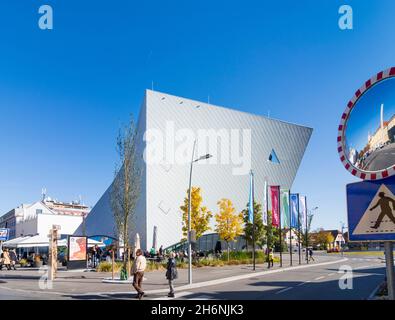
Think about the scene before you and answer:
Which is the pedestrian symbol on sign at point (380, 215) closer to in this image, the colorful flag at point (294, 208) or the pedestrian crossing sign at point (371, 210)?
the pedestrian crossing sign at point (371, 210)

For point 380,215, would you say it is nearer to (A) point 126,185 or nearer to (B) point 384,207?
(B) point 384,207

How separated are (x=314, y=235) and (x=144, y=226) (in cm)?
6136

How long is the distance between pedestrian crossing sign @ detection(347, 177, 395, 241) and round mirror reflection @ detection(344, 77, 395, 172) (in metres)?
0.28

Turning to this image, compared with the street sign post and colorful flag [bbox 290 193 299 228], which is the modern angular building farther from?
the street sign post

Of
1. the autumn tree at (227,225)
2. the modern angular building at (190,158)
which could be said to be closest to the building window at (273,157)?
the modern angular building at (190,158)

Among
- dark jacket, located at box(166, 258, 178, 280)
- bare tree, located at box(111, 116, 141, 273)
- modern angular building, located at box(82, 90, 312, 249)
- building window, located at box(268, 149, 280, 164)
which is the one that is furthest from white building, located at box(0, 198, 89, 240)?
building window, located at box(268, 149, 280, 164)

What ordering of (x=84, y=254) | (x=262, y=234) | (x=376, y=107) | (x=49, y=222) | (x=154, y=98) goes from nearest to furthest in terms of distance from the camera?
(x=376, y=107) → (x=84, y=254) → (x=262, y=234) → (x=154, y=98) → (x=49, y=222)

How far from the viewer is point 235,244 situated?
5894 cm

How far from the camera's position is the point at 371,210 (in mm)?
4508

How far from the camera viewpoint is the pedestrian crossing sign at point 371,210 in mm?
4305

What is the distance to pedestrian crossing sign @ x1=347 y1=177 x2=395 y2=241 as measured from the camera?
14.1 feet
